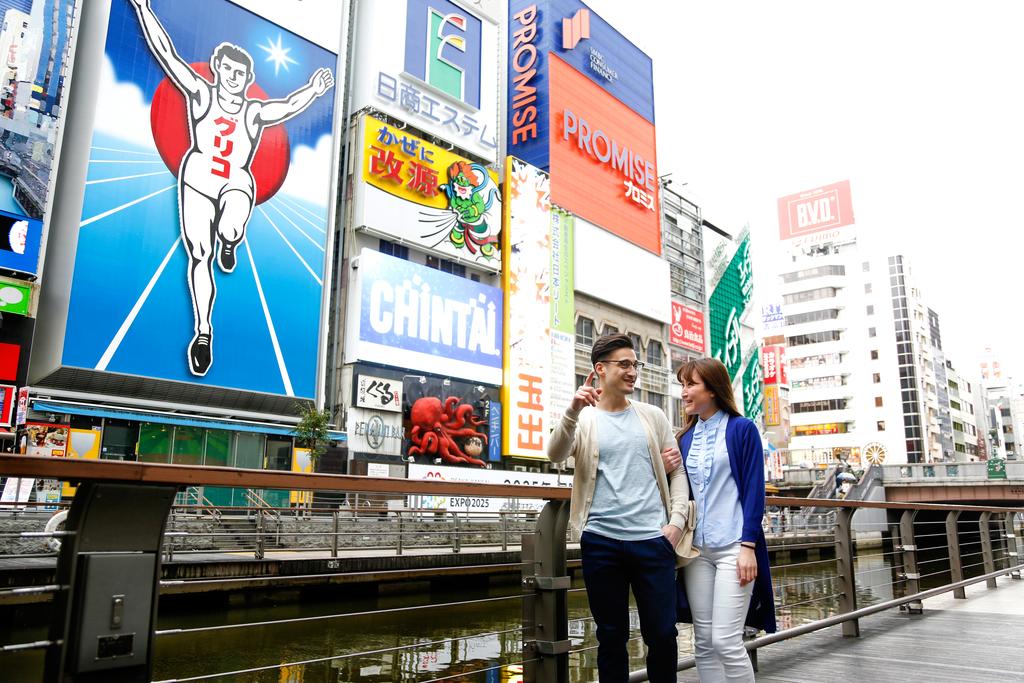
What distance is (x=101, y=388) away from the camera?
21.6 metres

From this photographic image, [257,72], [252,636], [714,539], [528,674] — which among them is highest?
[257,72]

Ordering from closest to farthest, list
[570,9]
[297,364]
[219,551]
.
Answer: [219,551] < [297,364] < [570,9]

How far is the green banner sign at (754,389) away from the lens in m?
50.7

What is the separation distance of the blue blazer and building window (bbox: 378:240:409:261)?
→ 27.7m

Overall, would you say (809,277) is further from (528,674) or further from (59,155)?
(528,674)

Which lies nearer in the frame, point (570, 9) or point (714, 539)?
point (714, 539)

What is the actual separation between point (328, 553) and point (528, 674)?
478 inches

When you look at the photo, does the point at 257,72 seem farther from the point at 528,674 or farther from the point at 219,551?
the point at 528,674

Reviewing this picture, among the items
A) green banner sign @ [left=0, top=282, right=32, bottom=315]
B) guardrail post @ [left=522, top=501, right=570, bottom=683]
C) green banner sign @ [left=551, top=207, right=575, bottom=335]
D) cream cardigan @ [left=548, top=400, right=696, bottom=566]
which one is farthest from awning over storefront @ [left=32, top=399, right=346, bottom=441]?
cream cardigan @ [left=548, top=400, right=696, bottom=566]

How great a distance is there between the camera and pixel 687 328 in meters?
46.4

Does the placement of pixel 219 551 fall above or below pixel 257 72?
below

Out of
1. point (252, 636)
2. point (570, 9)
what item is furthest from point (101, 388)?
point (570, 9)

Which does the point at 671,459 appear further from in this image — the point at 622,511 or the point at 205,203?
the point at 205,203

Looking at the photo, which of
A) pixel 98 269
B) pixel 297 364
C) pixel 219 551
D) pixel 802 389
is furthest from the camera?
pixel 802 389
